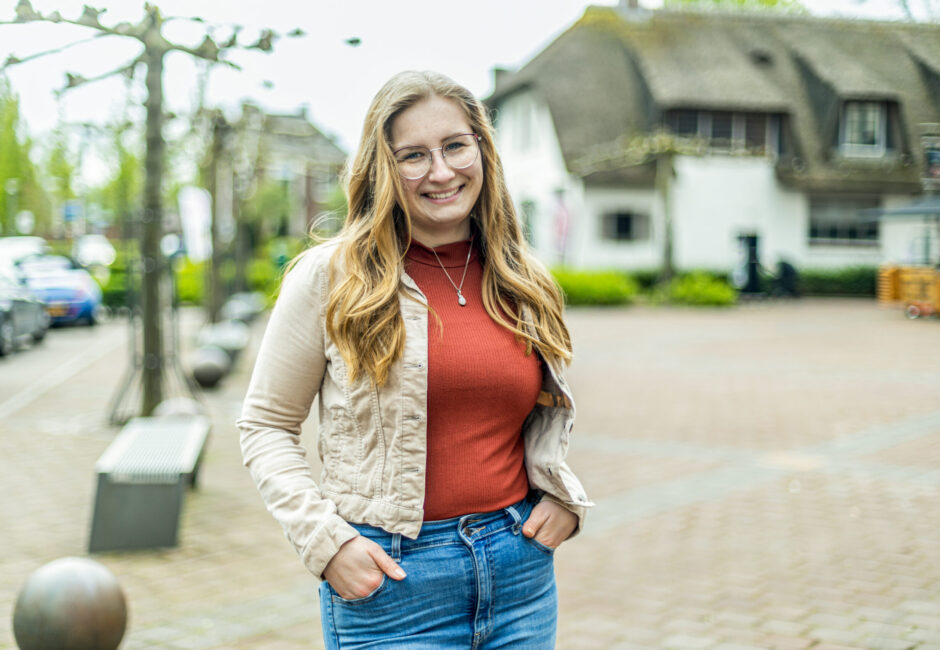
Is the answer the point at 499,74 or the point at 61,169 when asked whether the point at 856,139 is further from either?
the point at 61,169

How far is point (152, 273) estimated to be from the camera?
8453mm

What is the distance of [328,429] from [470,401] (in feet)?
1.01

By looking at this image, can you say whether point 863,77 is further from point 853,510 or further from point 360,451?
point 360,451

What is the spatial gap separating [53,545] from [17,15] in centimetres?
349

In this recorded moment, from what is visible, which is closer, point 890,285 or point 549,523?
point 549,523

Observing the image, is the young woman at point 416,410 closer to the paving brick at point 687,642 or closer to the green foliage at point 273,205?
the paving brick at point 687,642

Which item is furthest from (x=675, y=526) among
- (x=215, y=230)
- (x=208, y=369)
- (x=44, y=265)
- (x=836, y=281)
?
(x=836, y=281)

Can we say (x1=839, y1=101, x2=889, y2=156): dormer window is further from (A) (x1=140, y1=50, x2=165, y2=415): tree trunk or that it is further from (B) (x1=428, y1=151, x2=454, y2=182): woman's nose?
(B) (x1=428, y1=151, x2=454, y2=182): woman's nose

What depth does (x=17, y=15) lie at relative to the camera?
3.20m

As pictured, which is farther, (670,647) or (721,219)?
(721,219)

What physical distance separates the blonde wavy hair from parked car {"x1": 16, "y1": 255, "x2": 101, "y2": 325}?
21.8m

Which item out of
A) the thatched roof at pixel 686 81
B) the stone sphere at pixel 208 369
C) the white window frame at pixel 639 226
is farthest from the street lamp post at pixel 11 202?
the stone sphere at pixel 208 369

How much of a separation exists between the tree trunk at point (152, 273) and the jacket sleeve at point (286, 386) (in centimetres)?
644

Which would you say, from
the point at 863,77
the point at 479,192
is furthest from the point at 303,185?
the point at 479,192
